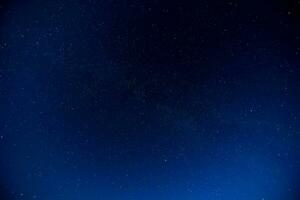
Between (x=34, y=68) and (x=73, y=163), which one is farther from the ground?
(x=34, y=68)

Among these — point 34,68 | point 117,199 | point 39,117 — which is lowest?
point 117,199

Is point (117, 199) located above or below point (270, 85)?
below

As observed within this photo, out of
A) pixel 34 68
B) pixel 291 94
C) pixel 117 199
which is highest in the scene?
pixel 34 68

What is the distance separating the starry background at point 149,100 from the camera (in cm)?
69

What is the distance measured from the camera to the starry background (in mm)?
689

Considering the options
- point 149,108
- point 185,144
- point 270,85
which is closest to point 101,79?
point 149,108

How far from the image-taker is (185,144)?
0.73 m

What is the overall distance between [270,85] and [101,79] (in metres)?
0.35

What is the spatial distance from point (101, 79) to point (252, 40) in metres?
0.32

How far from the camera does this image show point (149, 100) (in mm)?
A: 728

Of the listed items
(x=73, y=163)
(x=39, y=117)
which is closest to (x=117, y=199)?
(x=73, y=163)

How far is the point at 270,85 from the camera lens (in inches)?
27.5

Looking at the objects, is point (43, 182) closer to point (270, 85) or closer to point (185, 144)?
point (185, 144)

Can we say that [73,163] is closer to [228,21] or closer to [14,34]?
[14,34]
